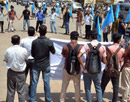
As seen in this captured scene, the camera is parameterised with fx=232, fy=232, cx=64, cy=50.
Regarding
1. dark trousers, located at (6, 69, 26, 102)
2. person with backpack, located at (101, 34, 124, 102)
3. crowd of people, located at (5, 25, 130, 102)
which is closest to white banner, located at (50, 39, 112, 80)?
crowd of people, located at (5, 25, 130, 102)

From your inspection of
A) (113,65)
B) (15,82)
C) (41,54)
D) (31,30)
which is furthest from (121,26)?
(15,82)

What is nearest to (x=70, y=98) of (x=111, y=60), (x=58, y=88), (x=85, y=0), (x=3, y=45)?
(x=58, y=88)

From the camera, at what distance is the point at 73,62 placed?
4.95 m

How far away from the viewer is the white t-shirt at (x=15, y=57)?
4496 mm

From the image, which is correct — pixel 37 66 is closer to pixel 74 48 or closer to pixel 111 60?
pixel 74 48

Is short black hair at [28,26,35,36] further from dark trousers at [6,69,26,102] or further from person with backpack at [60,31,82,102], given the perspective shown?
dark trousers at [6,69,26,102]

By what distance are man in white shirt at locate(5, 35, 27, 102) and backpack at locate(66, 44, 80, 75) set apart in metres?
0.95

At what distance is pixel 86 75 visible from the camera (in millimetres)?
4992

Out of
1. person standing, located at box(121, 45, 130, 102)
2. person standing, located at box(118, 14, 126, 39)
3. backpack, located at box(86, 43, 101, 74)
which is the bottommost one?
person standing, located at box(121, 45, 130, 102)

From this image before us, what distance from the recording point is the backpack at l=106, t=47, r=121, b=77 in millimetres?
5004

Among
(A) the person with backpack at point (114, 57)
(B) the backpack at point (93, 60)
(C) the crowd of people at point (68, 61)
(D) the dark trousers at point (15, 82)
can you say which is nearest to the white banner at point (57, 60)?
(C) the crowd of people at point (68, 61)

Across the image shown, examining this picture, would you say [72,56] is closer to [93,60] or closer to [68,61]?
[68,61]

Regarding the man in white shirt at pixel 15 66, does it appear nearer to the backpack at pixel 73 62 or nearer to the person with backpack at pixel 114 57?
the backpack at pixel 73 62

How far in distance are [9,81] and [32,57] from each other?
897 millimetres
